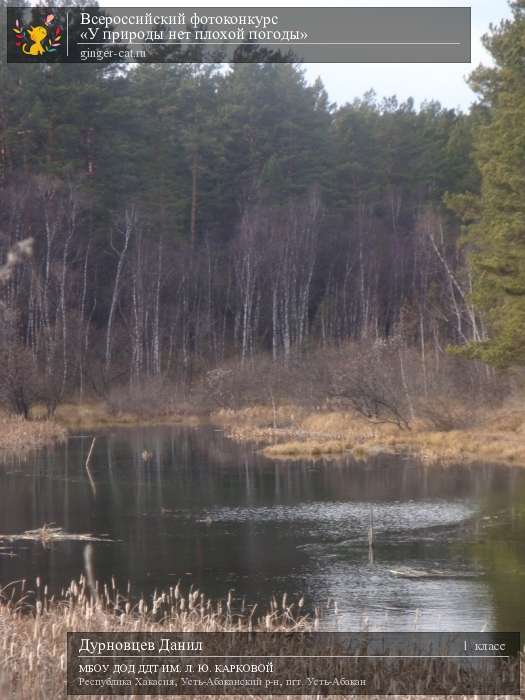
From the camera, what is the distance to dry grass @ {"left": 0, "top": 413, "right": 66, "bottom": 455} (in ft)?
101

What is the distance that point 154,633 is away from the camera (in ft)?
28.0

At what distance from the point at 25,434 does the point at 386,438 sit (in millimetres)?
10886

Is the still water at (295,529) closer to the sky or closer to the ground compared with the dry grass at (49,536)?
closer to the ground

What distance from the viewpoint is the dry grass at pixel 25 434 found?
3064 cm

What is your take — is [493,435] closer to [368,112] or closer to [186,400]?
[186,400]

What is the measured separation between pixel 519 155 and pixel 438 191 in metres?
29.1

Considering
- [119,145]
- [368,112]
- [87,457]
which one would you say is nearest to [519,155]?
[87,457]

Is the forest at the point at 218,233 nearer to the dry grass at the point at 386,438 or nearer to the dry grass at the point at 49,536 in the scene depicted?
the dry grass at the point at 386,438

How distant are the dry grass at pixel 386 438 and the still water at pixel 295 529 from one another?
3.77ft
